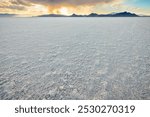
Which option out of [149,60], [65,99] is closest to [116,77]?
[65,99]

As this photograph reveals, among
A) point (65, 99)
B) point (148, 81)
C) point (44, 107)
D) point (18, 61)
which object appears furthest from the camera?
point (18, 61)

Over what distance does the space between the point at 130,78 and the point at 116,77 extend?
50 cm

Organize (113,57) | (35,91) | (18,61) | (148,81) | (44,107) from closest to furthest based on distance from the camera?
(44,107) < (35,91) < (148,81) < (18,61) < (113,57)

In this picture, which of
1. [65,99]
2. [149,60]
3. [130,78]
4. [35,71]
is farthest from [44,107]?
[149,60]

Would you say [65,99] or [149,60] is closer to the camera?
[65,99]

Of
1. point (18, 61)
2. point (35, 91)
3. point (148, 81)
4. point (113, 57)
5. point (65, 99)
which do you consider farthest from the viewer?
point (113, 57)

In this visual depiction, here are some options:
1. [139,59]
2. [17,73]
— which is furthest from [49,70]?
[139,59]

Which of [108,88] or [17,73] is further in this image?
[17,73]

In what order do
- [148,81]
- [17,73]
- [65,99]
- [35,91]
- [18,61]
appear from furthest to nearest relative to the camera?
1. [18,61]
2. [17,73]
3. [148,81]
4. [35,91]
5. [65,99]

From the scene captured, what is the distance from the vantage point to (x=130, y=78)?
6020mm

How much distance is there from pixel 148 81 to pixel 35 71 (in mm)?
4364

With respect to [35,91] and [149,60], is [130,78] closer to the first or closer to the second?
[149,60]

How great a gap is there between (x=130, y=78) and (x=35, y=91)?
343 cm

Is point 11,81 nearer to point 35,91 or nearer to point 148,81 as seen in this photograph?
point 35,91
